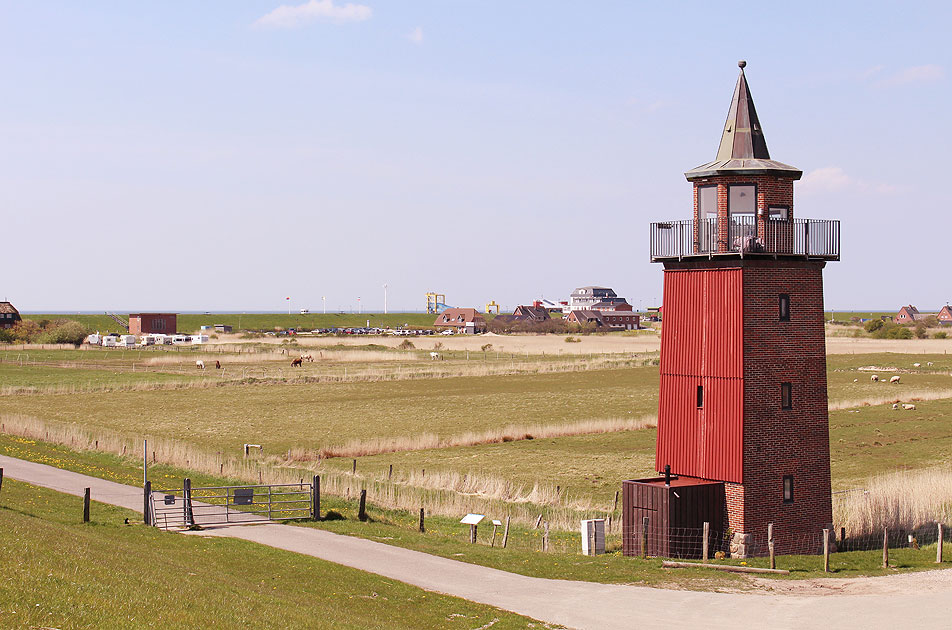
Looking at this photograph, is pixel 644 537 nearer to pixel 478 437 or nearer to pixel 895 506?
pixel 895 506

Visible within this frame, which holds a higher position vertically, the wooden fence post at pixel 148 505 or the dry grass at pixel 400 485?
the wooden fence post at pixel 148 505

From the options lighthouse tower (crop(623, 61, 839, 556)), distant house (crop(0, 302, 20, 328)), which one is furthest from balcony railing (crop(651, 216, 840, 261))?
distant house (crop(0, 302, 20, 328))

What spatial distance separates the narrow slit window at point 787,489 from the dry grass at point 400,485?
7.25 meters

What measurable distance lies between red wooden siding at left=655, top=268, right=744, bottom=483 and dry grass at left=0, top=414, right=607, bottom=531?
5.14 meters

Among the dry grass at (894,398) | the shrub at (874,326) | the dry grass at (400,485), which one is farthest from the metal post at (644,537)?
the shrub at (874,326)

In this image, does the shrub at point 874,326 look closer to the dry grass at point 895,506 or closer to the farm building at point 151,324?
the farm building at point 151,324

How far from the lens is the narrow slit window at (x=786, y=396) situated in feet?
108

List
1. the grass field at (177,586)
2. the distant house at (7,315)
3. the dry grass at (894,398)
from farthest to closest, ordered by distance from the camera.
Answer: the distant house at (7,315) < the dry grass at (894,398) < the grass field at (177,586)

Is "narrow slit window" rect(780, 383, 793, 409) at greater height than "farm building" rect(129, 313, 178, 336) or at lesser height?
lesser

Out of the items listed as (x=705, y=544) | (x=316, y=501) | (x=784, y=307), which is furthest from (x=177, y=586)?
(x=784, y=307)

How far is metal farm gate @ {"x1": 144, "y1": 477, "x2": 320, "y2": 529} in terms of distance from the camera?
31875 millimetres

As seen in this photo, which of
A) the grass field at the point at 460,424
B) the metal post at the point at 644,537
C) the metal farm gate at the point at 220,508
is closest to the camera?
the metal post at the point at 644,537

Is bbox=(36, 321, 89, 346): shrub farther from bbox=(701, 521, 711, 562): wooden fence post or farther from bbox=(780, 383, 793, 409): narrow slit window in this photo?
bbox=(701, 521, 711, 562): wooden fence post

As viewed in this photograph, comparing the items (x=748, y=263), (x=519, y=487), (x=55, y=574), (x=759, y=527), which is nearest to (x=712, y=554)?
(x=759, y=527)
